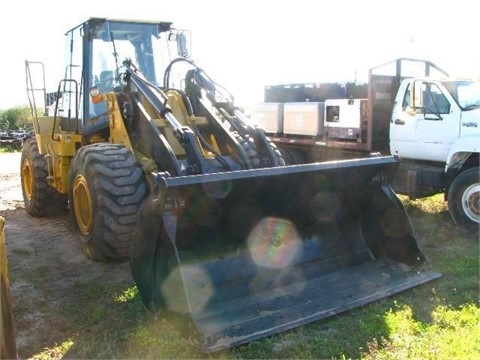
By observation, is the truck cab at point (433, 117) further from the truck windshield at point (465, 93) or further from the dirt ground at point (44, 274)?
the dirt ground at point (44, 274)

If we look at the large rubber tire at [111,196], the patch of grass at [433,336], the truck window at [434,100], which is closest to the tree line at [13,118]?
the truck window at [434,100]

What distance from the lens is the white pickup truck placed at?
23.9 feet

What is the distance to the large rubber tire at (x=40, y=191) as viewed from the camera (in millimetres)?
8109

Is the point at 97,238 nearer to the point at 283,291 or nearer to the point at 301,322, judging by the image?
the point at 283,291

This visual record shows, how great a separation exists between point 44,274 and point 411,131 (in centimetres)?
570

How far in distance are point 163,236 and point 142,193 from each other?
1.66 m

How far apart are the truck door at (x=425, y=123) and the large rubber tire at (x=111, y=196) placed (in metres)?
4.61

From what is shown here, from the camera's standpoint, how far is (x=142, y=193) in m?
5.39

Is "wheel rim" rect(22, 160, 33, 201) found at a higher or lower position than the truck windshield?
lower

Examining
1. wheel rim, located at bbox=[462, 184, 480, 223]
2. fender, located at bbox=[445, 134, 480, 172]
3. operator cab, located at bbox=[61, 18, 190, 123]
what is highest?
operator cab, located at bbox=[61, 18, 190, 123]

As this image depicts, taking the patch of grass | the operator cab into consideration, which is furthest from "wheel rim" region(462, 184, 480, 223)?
the operator cab

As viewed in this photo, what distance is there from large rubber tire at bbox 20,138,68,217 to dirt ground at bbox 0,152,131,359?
16 cm

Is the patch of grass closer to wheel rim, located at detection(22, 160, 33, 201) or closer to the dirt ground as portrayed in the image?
the dirt ground

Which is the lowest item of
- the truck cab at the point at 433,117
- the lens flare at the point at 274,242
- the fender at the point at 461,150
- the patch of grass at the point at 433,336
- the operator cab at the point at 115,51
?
the patch of grass at the point at 433,336
